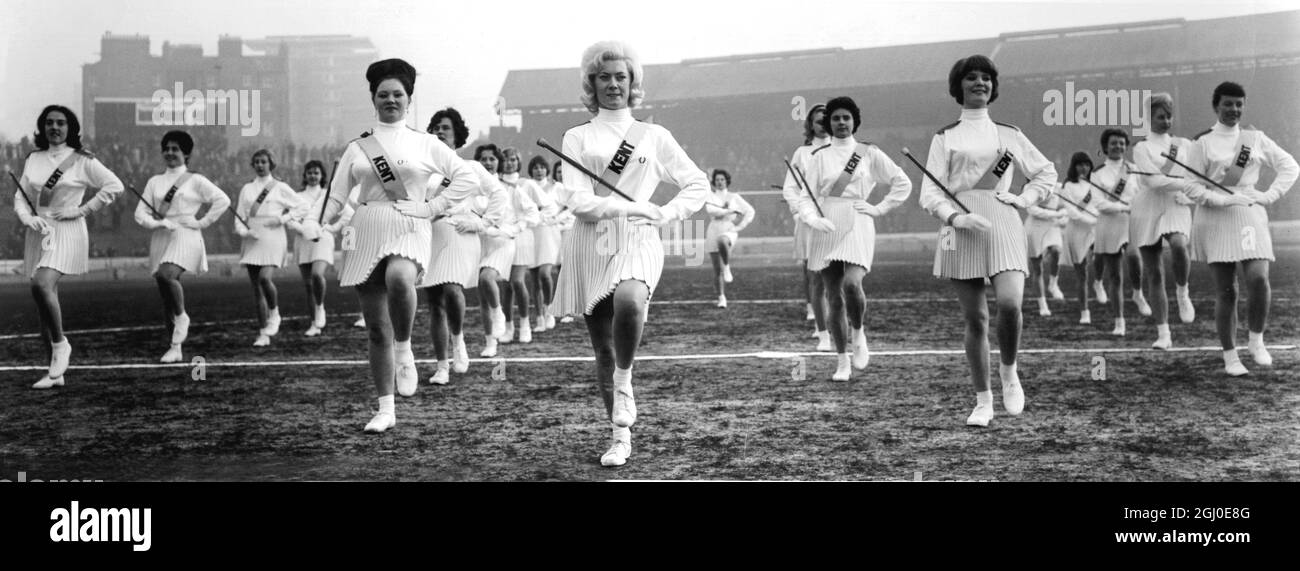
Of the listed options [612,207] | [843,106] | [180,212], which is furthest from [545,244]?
[612,207]

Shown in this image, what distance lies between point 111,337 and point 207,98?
3.85m

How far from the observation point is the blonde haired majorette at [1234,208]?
6.11 m

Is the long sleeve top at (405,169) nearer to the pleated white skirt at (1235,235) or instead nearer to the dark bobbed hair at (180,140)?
the dark bobbed hair at (180,140)

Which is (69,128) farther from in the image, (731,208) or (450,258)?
(731,208)

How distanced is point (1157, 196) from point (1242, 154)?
126cm

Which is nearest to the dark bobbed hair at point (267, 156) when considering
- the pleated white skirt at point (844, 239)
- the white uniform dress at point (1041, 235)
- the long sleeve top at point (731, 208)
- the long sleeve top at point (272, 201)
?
the long sleeve top at point (272, 201)

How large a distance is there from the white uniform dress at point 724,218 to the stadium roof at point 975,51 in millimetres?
2460

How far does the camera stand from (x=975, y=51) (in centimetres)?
658

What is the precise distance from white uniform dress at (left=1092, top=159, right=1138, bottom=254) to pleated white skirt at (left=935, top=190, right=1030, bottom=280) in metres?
3.81

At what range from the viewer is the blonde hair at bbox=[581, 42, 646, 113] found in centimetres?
452
